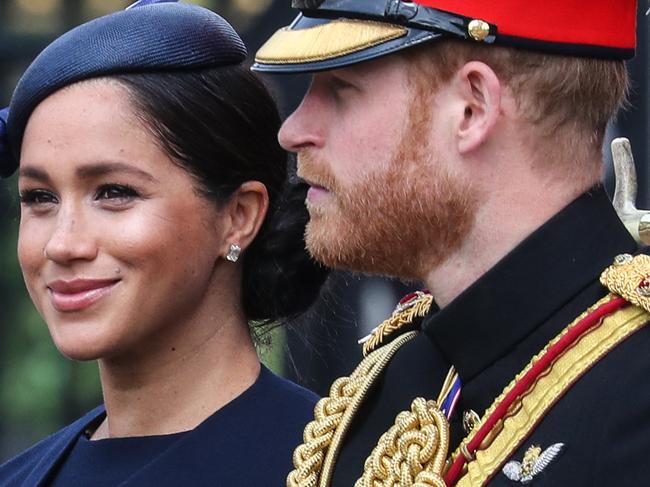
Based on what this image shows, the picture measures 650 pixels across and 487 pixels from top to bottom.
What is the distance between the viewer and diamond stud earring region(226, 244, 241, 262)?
296 cm

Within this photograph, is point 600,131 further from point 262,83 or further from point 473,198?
point 262,83

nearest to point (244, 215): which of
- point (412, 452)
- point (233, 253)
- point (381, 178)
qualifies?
point (233, 253)

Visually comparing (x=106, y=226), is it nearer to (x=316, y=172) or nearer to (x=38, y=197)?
(x=38, y=197)

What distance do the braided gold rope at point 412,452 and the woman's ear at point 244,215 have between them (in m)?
0.70

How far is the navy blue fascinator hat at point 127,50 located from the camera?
9.48ft

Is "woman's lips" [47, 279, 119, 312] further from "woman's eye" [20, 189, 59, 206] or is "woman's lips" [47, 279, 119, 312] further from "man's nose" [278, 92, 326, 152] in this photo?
"man's nose" [278, 92, 326, 152]

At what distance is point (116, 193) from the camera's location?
111 inches

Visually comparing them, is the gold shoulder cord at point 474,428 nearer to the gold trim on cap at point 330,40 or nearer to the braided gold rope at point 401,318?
the braided gold rope at point 401,318

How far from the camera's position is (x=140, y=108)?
2.86m

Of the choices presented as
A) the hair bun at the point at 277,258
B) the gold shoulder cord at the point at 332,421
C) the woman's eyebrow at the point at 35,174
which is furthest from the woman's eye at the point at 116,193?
the gold shoulder cord at the point at 332,421

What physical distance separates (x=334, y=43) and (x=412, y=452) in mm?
662

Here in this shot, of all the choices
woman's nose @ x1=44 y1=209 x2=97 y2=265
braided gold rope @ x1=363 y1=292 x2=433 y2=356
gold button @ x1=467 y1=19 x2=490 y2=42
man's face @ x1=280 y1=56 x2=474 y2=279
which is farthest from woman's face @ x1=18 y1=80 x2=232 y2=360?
gold button @ x1=467 y1=19 x2=490 y2=42

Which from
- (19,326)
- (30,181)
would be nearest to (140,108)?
(30,181)

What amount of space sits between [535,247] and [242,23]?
8.84 ft
